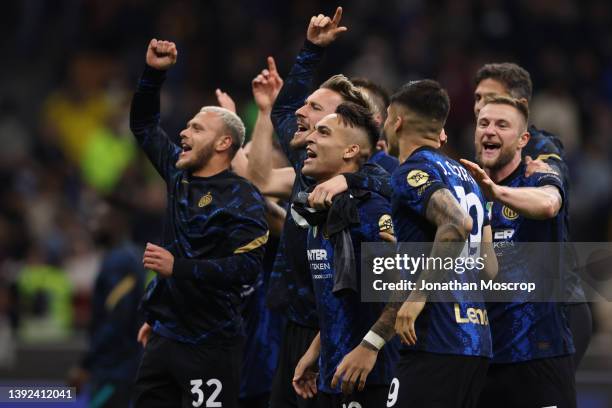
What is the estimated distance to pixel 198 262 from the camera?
7445 mm

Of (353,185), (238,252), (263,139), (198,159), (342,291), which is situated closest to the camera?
(342,291)

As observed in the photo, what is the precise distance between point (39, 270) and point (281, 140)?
21.9 ft

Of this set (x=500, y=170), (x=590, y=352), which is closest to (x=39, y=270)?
(x=590, y=352)

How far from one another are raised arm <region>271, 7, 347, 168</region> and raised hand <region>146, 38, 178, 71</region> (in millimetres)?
762

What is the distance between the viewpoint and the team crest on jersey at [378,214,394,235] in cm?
653

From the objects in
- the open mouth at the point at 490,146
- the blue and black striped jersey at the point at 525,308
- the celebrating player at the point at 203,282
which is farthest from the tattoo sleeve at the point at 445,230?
the celebrating player at the point at 203,282

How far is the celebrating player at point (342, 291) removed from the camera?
6.40 meters

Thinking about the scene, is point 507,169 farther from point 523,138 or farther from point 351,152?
point 351,152

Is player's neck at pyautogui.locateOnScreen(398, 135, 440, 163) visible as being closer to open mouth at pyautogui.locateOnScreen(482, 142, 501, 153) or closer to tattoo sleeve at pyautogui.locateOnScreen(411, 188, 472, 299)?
tattoo sleeve at pyautogui.locateOnScreen(411, 188, 472, 299)

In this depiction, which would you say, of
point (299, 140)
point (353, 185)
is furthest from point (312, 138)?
point (299, 140)

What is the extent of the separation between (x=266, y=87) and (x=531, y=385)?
2.72 meters

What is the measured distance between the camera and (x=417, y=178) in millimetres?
6191

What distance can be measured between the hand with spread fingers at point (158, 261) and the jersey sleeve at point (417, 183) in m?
1.64

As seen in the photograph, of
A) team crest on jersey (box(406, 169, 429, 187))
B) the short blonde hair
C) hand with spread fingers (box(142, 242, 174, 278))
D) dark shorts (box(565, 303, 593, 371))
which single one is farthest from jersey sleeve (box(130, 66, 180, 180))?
dark shorts (box(565, 303, 593, 371))
